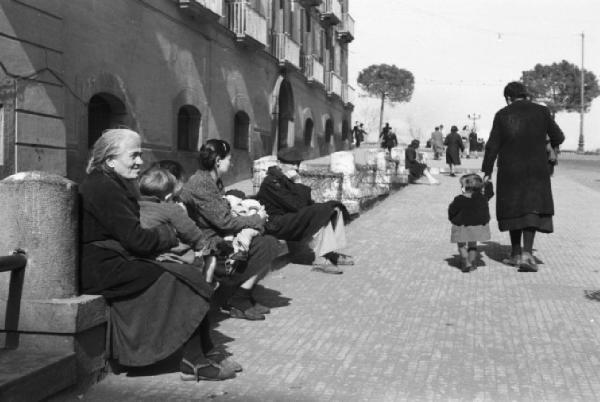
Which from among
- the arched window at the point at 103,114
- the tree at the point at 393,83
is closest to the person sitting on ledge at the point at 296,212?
the arched window at the point at 103,114

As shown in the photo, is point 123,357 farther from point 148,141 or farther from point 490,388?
point 148,141

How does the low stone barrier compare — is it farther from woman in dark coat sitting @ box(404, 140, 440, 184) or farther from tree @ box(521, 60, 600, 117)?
tree @ box(521, 60, 600, 117)

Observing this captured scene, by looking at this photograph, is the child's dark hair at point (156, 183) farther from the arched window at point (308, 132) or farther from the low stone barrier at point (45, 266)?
the arched window at point (308, 132)

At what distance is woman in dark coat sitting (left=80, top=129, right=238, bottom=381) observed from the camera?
12.9ft

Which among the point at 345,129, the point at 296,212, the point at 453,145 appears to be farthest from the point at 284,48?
the point at 296,212

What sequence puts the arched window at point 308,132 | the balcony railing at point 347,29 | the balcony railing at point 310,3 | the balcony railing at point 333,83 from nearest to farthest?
the balcony railing at point 310,3 < the arched window at point 308,132 < the balcony railing at point 333,83 < the balcony railing at point 347,29

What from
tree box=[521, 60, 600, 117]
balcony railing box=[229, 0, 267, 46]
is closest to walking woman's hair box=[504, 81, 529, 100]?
balcony railing box=[229, 0, 267, 46]

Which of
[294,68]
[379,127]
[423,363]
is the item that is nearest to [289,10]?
[294,68]

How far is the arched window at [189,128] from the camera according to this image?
52.5 feet

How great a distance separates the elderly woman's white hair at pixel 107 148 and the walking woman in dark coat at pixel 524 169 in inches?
201

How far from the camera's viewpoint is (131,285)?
394 cm

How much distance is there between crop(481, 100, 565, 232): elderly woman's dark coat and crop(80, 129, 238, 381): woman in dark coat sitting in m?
4.92

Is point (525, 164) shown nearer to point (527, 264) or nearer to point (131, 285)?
point (527, 264)

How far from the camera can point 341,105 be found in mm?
34062
